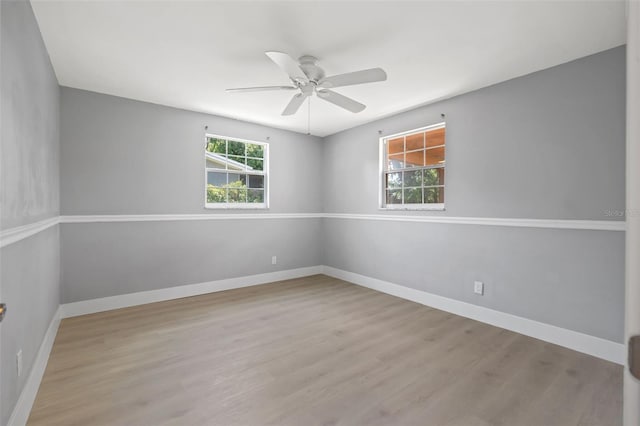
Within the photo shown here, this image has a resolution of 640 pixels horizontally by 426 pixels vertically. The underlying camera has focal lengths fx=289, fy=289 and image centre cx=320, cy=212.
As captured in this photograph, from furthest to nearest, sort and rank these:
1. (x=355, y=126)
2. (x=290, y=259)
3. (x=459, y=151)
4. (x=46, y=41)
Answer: (x=290, y=259)
(x=355, y=126)
(x=459, y=151)
(x=46, y=41)

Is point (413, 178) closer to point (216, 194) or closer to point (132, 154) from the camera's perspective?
point (216, 194)

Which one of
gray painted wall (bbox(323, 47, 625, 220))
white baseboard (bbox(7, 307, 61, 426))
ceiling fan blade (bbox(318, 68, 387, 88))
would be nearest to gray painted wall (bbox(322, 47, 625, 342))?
gray painted wall (bbox(323, 47, 625, 220))

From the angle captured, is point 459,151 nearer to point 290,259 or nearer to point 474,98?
point 474,98

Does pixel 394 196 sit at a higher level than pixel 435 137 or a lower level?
lower

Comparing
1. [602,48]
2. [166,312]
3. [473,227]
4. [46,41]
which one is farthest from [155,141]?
[602,48]

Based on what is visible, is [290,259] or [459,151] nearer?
[459,151]

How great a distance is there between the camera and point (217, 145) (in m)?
4.30

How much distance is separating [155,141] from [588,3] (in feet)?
14.1

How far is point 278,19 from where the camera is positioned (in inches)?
80.4

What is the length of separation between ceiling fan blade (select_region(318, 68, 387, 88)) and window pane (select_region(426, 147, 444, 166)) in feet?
5.56

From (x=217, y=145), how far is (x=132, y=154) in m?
1.11

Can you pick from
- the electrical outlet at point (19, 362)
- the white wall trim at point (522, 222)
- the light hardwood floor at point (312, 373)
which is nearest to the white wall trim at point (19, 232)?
the electrical outlet at point (19, 362)

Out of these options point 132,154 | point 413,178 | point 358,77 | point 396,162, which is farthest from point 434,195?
point 132,154

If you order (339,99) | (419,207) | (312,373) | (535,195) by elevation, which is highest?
(339,99)
